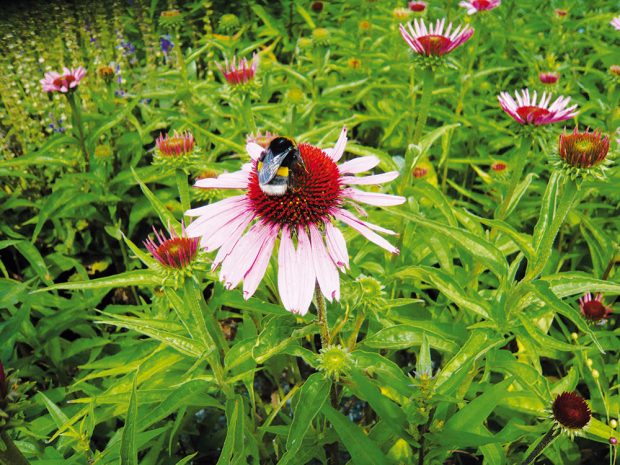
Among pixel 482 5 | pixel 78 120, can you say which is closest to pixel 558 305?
pixel 482 5

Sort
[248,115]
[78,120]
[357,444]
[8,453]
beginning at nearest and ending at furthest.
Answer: [8,453], [357,444], [248,115], [78,120]

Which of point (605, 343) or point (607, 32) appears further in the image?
point (607, 32)

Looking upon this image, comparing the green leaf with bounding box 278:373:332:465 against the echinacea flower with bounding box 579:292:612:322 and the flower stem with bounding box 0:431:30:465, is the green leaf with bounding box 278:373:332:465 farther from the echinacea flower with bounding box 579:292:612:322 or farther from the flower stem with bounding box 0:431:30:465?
the echinacea flower with bounding box 579:292:612:322

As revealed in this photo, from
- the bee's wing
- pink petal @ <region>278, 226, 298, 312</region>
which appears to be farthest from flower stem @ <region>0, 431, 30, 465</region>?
the bee's wing

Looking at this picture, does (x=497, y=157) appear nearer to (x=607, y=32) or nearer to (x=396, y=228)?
(x=396, y=228)

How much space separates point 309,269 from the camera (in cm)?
93

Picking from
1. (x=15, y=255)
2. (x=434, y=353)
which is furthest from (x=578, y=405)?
(x=15, y=255)

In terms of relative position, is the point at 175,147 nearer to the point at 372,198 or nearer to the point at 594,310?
the point at 372,198

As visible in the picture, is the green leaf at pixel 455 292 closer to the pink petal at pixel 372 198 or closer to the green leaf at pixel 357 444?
the pink petal at pixel 372 198

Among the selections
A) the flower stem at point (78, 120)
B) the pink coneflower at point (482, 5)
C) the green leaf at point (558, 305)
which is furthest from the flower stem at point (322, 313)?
the pink coneflower at point (482, 5)

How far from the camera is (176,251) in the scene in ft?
3.36

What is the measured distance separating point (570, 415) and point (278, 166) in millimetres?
786

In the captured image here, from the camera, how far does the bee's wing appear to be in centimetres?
89

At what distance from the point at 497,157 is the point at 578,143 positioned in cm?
120
